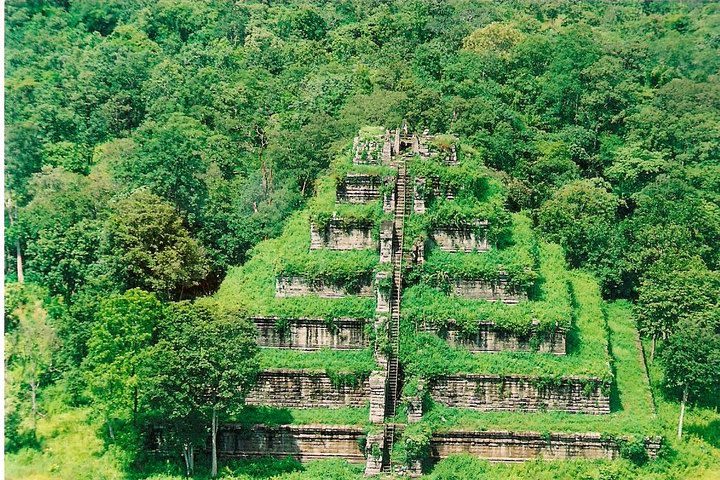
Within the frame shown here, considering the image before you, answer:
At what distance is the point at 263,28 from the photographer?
85.9 meters

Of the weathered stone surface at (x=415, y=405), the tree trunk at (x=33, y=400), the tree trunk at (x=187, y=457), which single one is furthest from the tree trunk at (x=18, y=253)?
the weathered stone surface at (x=415, y=405)

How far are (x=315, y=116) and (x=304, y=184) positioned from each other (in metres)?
5.72

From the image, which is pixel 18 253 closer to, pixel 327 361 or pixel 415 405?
pixel 327 361

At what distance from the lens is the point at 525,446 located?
34719mm

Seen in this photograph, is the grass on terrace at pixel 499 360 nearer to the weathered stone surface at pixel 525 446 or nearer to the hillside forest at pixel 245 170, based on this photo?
the weathered stone surface at pixel 525 446

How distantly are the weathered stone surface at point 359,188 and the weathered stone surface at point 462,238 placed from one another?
3.37 m

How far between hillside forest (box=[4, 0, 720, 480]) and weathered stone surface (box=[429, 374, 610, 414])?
2.82 metres

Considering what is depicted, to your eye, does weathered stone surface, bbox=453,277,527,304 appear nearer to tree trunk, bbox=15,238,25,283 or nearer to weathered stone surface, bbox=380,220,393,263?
weathered stone surface, bbox=380,220,393,263

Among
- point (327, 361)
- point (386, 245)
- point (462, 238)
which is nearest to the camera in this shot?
point (327, 361)

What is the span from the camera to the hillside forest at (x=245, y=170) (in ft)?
112

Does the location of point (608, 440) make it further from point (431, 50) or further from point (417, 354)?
point (431, 50)

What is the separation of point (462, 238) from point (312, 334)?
7.99 metres

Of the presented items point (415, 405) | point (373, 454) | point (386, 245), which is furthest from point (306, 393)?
point (386, 245)

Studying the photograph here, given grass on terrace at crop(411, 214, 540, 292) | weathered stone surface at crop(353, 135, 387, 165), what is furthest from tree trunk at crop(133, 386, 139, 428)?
weathered stone surface at crop(353, 135, 387, 165)
